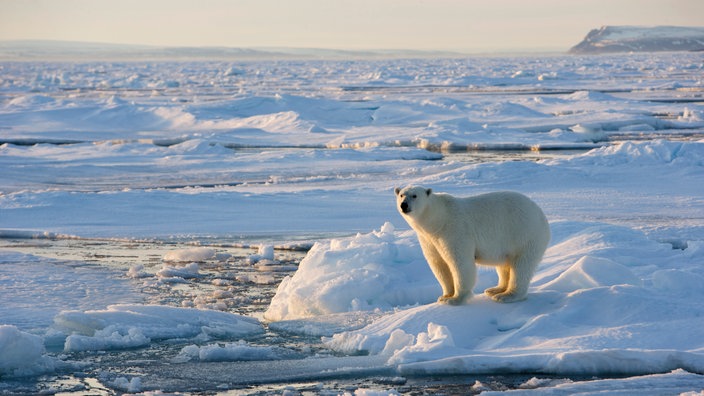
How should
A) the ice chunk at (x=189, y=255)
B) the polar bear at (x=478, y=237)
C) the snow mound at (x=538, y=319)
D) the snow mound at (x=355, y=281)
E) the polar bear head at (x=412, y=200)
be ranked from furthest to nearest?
the ice chunk at (x=189, y=255) → the snow mound at (x=355, y=281) → the polar bear at (x=478, y=237) → the polar bear head at (x=412, y=200) → the snow mound at (x=538, y=319)

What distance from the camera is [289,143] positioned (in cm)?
1834

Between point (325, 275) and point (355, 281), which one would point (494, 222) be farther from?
point (325, 275)

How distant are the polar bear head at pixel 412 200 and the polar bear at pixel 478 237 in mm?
27

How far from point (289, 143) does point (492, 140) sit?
3.99m

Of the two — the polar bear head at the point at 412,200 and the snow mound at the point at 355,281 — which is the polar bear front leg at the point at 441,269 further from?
the snow mound at the point at 355,281

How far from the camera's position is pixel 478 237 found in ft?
16.3

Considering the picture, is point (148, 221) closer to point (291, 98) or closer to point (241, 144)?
point (241, 144)

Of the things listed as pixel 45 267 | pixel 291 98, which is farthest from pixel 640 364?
pixel 291 98

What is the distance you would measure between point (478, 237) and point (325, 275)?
1353 mm

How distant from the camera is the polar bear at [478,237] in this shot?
4.92 m

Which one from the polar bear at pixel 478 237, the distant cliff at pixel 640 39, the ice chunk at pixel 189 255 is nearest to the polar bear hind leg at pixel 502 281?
the polar bear at pixel 478 237

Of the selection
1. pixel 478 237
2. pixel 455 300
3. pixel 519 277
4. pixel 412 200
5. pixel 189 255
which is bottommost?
pixel 189 255

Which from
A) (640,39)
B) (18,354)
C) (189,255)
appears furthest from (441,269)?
(640,39)

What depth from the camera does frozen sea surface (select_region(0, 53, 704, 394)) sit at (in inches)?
175
